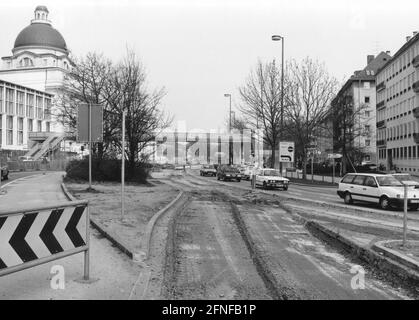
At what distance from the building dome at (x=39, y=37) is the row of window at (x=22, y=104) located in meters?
13.2

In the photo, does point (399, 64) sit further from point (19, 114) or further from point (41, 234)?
point (19, 114)

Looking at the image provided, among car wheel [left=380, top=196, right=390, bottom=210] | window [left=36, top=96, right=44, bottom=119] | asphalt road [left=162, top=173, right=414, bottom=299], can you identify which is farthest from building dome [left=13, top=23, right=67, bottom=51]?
asphalt road [left=162, top=173, right=414, bottom=299]

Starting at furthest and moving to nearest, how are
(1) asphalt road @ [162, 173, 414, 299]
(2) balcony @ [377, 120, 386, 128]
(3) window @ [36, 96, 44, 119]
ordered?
(3) window @ [36, 96, 44, 119], (2) balcony @ [377, 120, 386, 128], (1) asphalt road @ [162, 173, 414, 299]

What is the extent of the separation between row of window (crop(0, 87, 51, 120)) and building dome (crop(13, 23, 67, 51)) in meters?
13.2

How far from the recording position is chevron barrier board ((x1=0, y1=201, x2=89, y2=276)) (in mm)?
5473

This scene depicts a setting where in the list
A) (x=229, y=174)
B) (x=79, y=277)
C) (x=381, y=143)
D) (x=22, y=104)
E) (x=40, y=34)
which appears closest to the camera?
(x=79, y=277)

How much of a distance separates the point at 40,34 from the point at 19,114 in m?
21.7

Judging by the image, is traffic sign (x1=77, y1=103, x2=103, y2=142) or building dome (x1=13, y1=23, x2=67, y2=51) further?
building dome (x1=13, y1=23, x2=67, y2=51)

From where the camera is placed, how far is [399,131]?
6944 centimetres

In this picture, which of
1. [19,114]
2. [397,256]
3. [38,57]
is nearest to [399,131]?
[397,256]

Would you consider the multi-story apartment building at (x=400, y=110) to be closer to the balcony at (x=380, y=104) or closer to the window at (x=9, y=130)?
the balcony at (x=380, y=104)

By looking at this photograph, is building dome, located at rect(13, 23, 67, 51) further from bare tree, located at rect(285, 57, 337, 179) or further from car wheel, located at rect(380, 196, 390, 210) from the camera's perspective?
car wheel, located at rect(380, 196, 390, 210)
